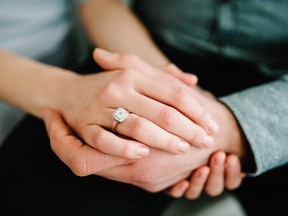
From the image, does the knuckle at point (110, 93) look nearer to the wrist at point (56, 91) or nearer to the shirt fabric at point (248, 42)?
the wrist at point (56, 91)

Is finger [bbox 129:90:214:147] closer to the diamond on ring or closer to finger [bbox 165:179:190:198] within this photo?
the diamond on ring

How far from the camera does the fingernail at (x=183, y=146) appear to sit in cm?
53

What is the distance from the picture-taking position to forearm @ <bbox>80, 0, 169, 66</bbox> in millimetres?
842

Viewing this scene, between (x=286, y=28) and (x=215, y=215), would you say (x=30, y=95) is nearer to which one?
(x=215, y=215)

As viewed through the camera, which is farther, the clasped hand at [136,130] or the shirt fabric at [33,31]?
the shirt fabric at [33,31]

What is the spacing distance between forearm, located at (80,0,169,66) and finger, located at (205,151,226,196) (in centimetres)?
32

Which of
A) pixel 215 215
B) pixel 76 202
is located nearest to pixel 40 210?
pixel 76 202

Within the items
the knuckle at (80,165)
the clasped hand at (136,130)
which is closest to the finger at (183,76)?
the clasped hand at (136,130)

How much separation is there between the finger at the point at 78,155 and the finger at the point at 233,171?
0.20 metres

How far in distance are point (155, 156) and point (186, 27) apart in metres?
0.41

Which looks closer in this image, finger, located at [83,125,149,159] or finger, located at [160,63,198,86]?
finger, located at [83,125,149,159]

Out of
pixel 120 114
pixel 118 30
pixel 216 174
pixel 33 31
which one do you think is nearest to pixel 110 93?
pixel 120 114

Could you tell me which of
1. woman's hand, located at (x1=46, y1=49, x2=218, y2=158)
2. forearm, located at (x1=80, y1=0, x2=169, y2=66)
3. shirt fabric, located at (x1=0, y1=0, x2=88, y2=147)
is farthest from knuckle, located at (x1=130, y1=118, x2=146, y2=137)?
shirt fabric, located at (x1=0, y1=0, x2=88, y2=147)

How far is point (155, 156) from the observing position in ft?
1.83
